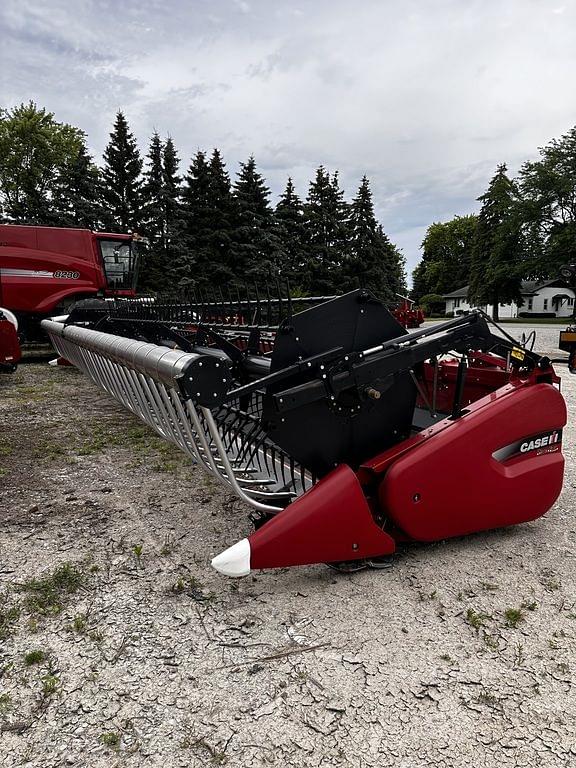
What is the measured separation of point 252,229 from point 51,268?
17168 mm

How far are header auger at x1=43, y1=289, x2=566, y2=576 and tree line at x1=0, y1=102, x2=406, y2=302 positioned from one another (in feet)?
78.0

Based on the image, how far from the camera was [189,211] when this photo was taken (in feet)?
97.5

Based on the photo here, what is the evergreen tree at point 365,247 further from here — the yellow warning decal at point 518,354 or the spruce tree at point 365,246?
the yellow warning decal at point 518,354

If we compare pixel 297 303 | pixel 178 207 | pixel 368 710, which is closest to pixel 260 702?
pixel 368 710

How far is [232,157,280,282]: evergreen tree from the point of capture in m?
27.2

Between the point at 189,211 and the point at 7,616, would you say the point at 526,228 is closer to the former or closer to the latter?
the point at 189,211

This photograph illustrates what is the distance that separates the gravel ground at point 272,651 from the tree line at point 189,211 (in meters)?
24.0

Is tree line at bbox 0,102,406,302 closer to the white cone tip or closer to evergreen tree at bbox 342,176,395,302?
evergreen tree at bbox 342,176,395,302

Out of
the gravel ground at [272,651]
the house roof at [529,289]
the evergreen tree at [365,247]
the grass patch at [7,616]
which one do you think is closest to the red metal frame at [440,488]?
the gravel ground at [272,651]

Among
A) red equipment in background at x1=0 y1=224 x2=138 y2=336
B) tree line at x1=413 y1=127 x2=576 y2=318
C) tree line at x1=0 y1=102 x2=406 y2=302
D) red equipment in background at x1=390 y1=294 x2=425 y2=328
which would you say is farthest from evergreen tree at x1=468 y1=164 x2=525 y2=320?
red equipment in background at x1=0 y1=224 x2=138 y2=336

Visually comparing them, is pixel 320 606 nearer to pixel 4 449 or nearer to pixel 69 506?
pixel 69 506

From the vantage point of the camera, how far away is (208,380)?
2221 mm

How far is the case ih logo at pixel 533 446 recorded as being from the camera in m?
2.69

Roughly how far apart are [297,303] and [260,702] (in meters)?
3.46
